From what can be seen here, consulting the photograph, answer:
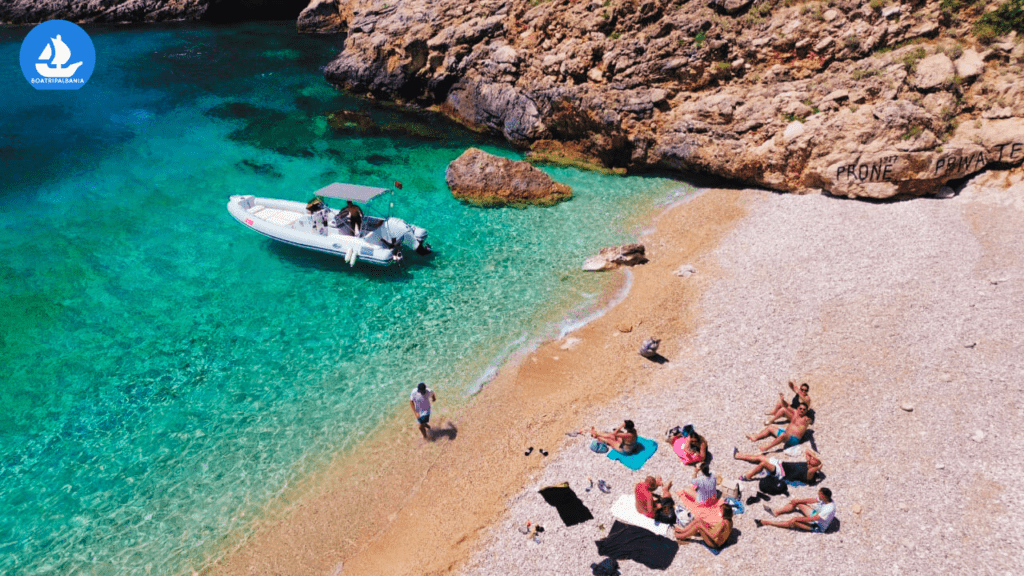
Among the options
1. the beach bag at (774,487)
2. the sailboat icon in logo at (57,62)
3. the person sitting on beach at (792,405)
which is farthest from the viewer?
the sailboat icon in logo at (57,62)

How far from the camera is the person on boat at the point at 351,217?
20.6 m

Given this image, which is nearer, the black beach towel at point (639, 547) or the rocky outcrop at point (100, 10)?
the black beach towel at point (639, 547)

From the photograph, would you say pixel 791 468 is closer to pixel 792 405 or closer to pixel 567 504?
pixel 792 405

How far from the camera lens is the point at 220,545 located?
38.7ft

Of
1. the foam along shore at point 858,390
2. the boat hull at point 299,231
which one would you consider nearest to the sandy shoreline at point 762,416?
the foam along shore at point 858,390

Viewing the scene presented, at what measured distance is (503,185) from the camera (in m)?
25.0

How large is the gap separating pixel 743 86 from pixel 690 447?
65.8ft

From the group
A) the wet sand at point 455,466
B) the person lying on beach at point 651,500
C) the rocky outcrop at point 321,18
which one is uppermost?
the rocky outcrop at point 321,18

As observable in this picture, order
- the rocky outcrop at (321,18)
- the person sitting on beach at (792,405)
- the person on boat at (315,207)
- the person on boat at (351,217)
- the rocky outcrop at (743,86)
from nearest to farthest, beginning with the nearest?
1. the person sitting on beach at (792,405)
2. the person on boat at (351,217)
3. the rocky outcrop at (743,86)
4. the person on boat at (315,207)
5. the rocky outcrop at (321,18)

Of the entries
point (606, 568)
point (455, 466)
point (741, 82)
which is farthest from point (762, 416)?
point (741, 82)

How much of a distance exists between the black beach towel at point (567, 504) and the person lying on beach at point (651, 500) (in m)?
1.10

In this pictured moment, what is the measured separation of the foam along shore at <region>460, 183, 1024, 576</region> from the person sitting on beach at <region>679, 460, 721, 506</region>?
502 millimetres

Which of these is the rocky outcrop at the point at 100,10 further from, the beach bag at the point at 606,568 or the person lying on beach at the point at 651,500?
the beach bag at the point at 606,568

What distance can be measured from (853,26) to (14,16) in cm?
7430
